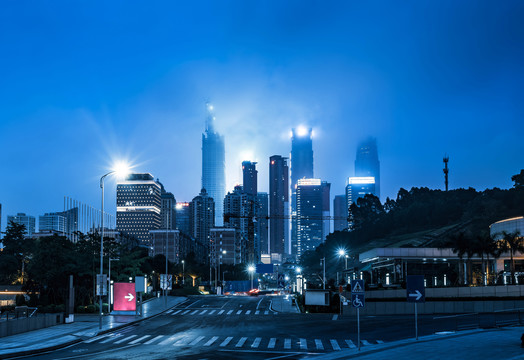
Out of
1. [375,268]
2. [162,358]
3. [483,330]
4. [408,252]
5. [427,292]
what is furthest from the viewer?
[375,268]

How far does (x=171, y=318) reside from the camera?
4991cm

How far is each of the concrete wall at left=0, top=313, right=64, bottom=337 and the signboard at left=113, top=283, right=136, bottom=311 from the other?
6.92 metres

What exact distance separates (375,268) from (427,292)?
46217 millimetres

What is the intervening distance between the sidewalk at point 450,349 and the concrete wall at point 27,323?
2322 cm

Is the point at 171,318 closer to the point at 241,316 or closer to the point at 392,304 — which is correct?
the point at 241,316

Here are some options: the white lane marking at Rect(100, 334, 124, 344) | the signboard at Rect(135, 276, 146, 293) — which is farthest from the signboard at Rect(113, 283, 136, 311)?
the white lane marking at Rect(100, 334, 124, 344)

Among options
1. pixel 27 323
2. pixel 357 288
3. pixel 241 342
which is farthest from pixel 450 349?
pixel 27 323

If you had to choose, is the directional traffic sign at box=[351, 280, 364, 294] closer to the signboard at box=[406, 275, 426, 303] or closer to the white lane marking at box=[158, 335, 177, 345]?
the signboard at box=[406, 275, 426, 303]

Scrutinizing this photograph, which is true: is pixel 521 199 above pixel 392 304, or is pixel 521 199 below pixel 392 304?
above

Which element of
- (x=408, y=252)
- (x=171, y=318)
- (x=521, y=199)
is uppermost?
(x=521, y=199)

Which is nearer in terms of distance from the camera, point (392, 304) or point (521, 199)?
point (392, 304)

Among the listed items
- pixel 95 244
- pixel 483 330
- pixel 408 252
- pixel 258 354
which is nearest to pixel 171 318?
pixel 95 244

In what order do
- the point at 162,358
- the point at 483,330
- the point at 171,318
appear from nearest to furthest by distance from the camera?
the point at 162,358, the point at 483,330, the point at 171,318

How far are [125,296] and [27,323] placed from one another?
43.1ft
